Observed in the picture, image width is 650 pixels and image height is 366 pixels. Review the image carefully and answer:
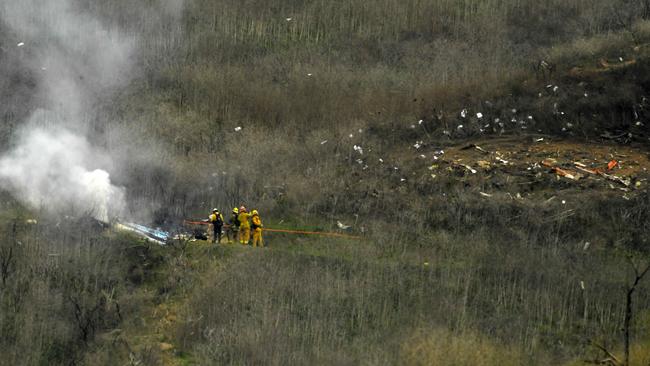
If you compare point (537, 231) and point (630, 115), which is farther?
point (630, 115)

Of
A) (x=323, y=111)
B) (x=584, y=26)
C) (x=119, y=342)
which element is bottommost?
(x=119, y=342)

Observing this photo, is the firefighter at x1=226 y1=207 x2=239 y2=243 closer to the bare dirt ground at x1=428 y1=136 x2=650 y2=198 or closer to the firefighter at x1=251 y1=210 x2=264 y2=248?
the firefighter at x1=251 y1=210 x2=264 y2=248

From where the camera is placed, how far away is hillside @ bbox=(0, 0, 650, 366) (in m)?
24.9

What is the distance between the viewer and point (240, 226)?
2938 cm

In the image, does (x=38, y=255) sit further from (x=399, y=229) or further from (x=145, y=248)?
(x=399, y=229)

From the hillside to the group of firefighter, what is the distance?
0.73 meters

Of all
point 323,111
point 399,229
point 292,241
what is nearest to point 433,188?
point 399,229

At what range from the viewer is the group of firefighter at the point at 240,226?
29.0m

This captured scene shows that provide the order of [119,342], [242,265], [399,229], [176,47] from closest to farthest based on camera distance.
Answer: [119,342], [242,265], [399,229], [176,47]

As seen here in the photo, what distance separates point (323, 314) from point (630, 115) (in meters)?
13.0

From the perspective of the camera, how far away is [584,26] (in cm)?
3828

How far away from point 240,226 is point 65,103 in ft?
35.7

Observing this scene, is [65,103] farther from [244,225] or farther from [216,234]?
[244,225]

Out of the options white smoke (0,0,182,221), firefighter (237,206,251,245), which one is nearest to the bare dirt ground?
firefighter (237,206,251,245)
